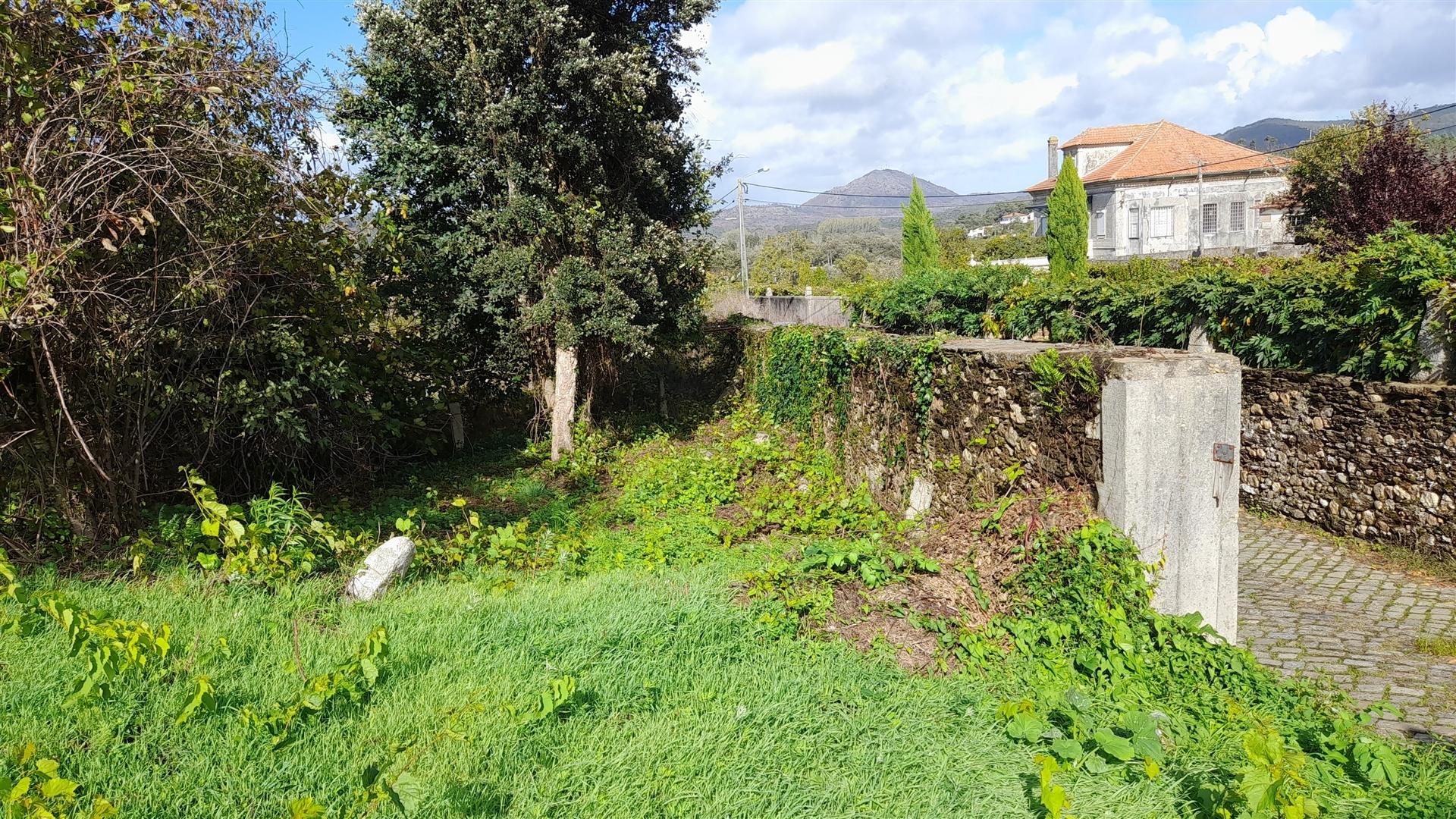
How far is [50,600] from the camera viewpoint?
3668 millimetres

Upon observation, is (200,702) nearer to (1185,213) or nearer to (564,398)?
(564,398)

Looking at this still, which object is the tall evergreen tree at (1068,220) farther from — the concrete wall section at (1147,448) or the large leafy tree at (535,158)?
the concrete wall section at (1147,448)

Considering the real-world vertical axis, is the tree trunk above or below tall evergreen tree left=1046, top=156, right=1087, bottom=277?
below

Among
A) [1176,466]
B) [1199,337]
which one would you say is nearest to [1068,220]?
[1199,337]

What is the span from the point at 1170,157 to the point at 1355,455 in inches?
1793

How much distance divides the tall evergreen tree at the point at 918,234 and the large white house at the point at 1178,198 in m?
20.5

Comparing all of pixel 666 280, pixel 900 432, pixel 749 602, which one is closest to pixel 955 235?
pixel 666 280

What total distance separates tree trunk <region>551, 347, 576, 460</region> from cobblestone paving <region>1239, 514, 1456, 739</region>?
9139 millimetres

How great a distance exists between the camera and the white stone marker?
5.24 metres

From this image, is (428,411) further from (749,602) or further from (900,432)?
(749,602)

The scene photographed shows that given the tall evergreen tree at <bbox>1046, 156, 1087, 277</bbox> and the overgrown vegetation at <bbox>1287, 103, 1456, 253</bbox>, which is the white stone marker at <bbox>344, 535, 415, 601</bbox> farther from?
the tall evergreen tree at <bbox>1046, 156, 1087, 277</bbox>

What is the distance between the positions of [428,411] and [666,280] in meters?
4.24

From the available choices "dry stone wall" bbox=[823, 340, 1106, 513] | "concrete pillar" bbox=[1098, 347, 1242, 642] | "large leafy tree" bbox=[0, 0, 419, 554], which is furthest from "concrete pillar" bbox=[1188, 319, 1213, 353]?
"large leafy tree" bbox=[0, 0, 419, 554]

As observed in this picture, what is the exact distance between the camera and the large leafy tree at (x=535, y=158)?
11.5 meters
